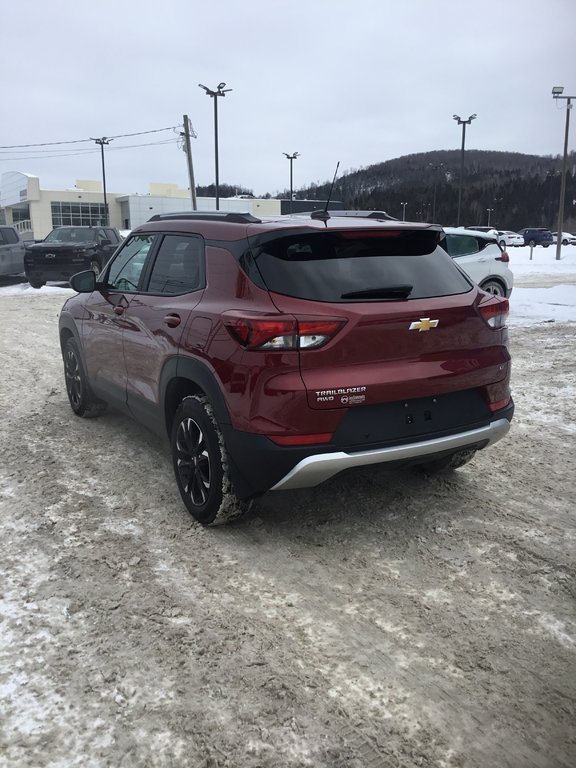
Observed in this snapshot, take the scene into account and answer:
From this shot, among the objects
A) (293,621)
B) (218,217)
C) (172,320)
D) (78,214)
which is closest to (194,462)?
(172,320)

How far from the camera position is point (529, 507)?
162 inches

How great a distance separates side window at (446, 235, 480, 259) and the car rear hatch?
963 cm

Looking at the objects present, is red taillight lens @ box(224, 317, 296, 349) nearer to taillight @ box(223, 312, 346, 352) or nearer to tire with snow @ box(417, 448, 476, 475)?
taillight @ box(223, 312, 346, 352)

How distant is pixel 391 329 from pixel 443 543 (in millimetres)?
1230

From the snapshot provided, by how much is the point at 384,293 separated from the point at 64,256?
15876 mm

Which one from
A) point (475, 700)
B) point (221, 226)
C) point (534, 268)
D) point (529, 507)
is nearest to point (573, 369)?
point (529, 507)

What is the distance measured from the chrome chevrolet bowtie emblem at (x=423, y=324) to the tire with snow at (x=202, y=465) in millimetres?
1167

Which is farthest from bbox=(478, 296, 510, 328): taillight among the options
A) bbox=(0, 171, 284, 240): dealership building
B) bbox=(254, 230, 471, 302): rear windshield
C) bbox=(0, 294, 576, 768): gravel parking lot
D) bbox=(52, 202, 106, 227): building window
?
bbox=(52, 202, 106, 227): building window

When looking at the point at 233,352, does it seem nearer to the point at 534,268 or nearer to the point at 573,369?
the point at 573,369

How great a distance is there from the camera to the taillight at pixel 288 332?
10.4 feet

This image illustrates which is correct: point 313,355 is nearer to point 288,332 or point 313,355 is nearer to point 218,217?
point 288,332

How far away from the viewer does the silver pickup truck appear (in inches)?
773

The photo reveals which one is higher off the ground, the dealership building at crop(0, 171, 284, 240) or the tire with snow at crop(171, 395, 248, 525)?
the dealership building at crop(0, 171, 284, 240)

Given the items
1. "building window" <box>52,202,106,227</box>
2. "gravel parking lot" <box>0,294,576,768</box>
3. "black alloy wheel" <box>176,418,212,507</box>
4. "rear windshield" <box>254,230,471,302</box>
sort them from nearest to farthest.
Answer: "gravel parking lot" <box>0,294,576,768</box>
"rear windshield" <box>254,230,471,302</box>
"black alloy wheel" <box>176,418,212,507</box>
"building window" <box>52,202,106,227</box>
